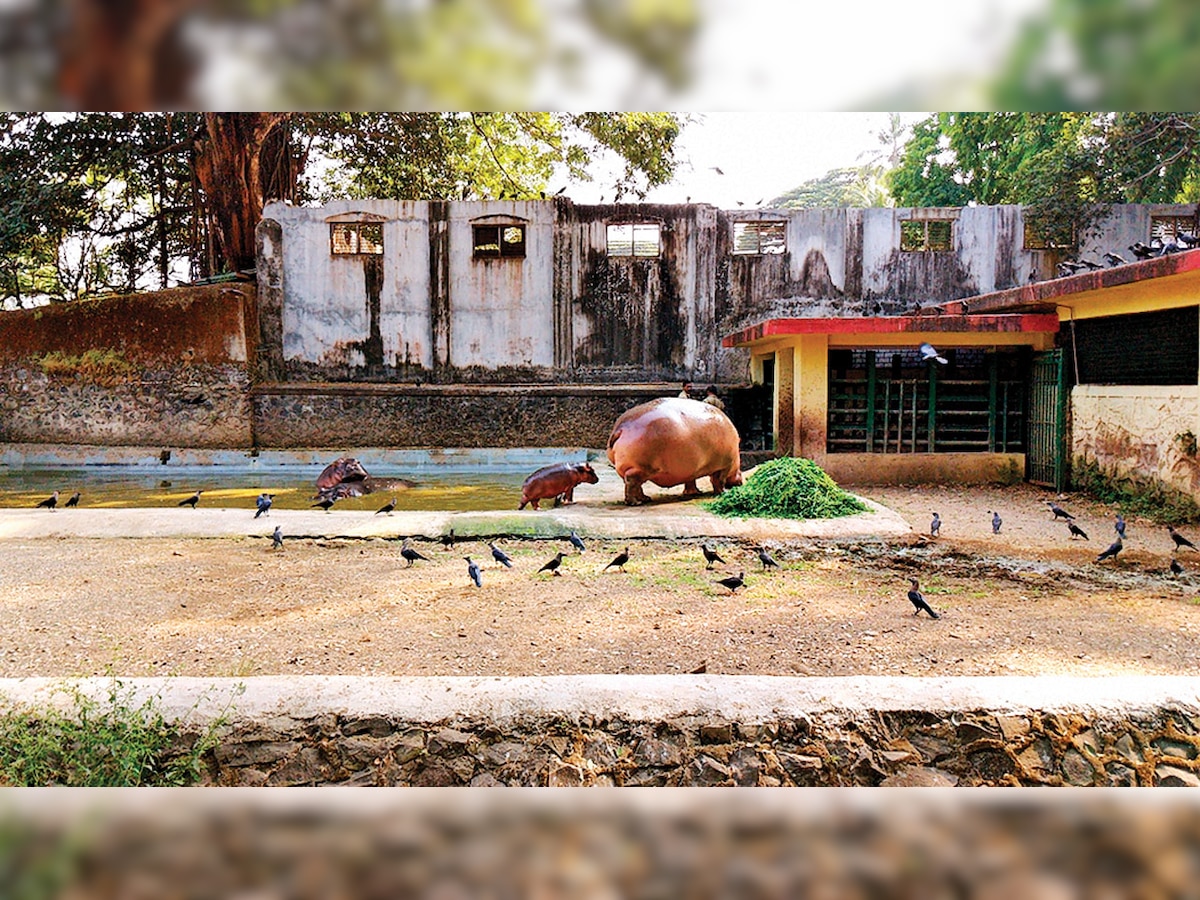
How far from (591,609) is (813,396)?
6615mm

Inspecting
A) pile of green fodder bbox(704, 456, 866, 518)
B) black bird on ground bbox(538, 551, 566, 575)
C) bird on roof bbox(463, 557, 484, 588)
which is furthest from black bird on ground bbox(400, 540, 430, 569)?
pile of green fodder bbox(704, 456, 866, 518)

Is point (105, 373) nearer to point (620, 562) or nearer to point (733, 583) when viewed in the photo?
point (620, 562)

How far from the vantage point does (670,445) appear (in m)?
8.59

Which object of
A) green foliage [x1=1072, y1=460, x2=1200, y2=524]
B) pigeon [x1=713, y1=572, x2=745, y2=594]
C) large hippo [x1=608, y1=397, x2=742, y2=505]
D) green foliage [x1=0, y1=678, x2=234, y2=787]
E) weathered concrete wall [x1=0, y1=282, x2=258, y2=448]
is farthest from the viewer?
weathered concrete wall [x1=0, y1=282, x2=258, y2=448]

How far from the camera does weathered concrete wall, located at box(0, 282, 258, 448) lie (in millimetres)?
15312

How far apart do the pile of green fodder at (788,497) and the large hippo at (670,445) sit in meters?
0.72

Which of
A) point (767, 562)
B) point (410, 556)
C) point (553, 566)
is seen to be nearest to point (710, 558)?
point (767, 562)

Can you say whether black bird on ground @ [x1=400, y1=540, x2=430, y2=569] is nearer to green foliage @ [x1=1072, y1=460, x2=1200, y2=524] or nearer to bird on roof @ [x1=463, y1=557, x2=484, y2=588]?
bird on roof @ [x1=463, y1=557, x2=484, y2=588]

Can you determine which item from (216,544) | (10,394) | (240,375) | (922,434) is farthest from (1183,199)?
(10,394)

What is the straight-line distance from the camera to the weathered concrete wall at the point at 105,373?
50.2 feet

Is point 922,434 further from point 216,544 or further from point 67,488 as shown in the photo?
point 67,488

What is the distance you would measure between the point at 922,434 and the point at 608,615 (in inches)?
287

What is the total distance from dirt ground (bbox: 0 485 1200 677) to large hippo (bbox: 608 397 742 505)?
1.77m

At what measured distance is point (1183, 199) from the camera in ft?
61.4
